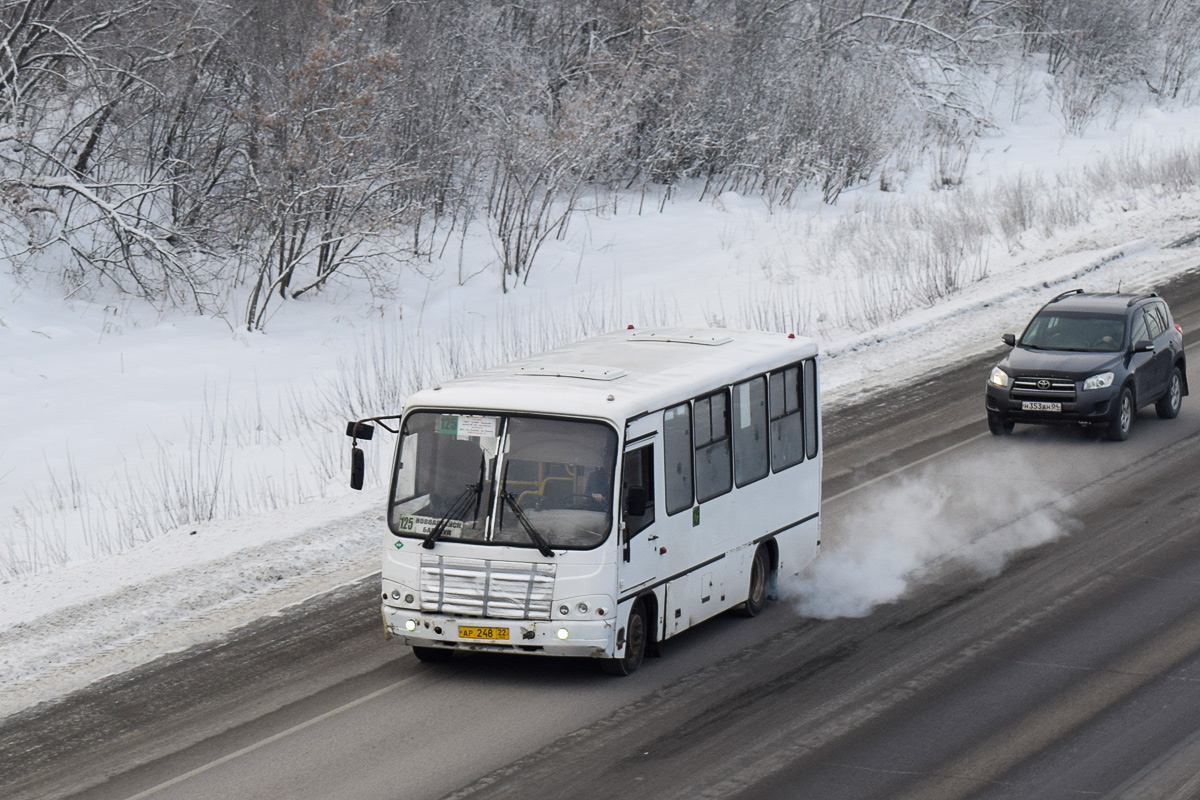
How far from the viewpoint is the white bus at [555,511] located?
A: 11641 mm

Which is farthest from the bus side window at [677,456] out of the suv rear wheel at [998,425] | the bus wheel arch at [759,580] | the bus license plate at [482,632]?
the suv rear wheel at [998,425]

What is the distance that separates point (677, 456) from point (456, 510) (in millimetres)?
1900

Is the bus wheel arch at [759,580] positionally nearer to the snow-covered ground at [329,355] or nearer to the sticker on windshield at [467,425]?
the sticker on windshield at [467,425]

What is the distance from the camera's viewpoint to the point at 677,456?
1249 cm

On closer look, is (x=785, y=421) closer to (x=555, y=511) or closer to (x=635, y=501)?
(x=635, y=501)

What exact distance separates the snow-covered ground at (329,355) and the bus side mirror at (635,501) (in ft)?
15.0

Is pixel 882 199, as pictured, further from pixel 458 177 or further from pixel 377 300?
pixel 377 300

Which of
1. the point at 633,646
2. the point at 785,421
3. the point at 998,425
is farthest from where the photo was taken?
the point at 998,425

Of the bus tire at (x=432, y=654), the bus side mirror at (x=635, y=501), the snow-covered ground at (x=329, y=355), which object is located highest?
the bus side mirror at (x=635, y=501)

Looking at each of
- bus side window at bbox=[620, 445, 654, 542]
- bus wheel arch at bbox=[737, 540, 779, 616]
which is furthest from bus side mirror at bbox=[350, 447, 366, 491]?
bus wheel arch at bbox=[737, 540, 779, 616]

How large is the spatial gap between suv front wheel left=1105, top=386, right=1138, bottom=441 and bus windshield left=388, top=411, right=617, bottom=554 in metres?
11.1

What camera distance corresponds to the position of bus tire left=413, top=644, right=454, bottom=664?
1270 centimetres

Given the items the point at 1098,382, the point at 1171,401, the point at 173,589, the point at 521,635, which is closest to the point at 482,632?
the point at 521,635

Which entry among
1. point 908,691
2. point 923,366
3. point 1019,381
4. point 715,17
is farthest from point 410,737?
point 715,17
